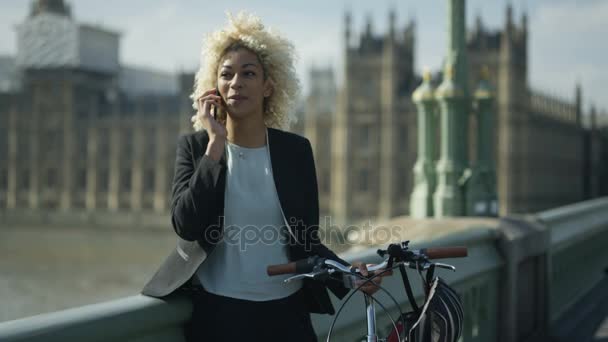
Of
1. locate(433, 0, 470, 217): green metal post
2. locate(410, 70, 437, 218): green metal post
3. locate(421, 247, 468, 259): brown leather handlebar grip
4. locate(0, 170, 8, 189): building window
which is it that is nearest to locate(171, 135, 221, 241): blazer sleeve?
locate(421, 247, 468, 259): brown leather handlebar grip

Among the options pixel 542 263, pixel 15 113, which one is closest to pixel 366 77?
pixel 15 113

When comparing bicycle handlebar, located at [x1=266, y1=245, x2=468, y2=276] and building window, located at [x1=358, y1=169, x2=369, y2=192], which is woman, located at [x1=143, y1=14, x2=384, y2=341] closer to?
bicycle handlebar, located at [x1=266, y1=245, x2=468, y2=276]

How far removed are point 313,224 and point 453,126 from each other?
5.52 m

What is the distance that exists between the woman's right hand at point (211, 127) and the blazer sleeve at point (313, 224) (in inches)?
11.2

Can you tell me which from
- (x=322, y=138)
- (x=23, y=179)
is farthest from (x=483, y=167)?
(x=23, y=179)

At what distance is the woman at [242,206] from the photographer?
7.16 feet

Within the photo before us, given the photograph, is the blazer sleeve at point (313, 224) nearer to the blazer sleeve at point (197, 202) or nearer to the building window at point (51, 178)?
the blazer sleeve at point (197, 202)

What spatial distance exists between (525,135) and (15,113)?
36.6 metres

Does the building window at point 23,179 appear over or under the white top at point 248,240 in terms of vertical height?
under

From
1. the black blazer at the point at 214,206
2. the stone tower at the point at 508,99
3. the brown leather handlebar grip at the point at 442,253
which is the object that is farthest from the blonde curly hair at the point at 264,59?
the stone tower at the point at 508,99

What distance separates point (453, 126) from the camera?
25.1ft

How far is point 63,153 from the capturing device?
5531 centimetres

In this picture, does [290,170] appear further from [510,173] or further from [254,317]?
[510,173]

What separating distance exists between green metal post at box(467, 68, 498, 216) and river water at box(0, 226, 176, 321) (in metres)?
19.1
